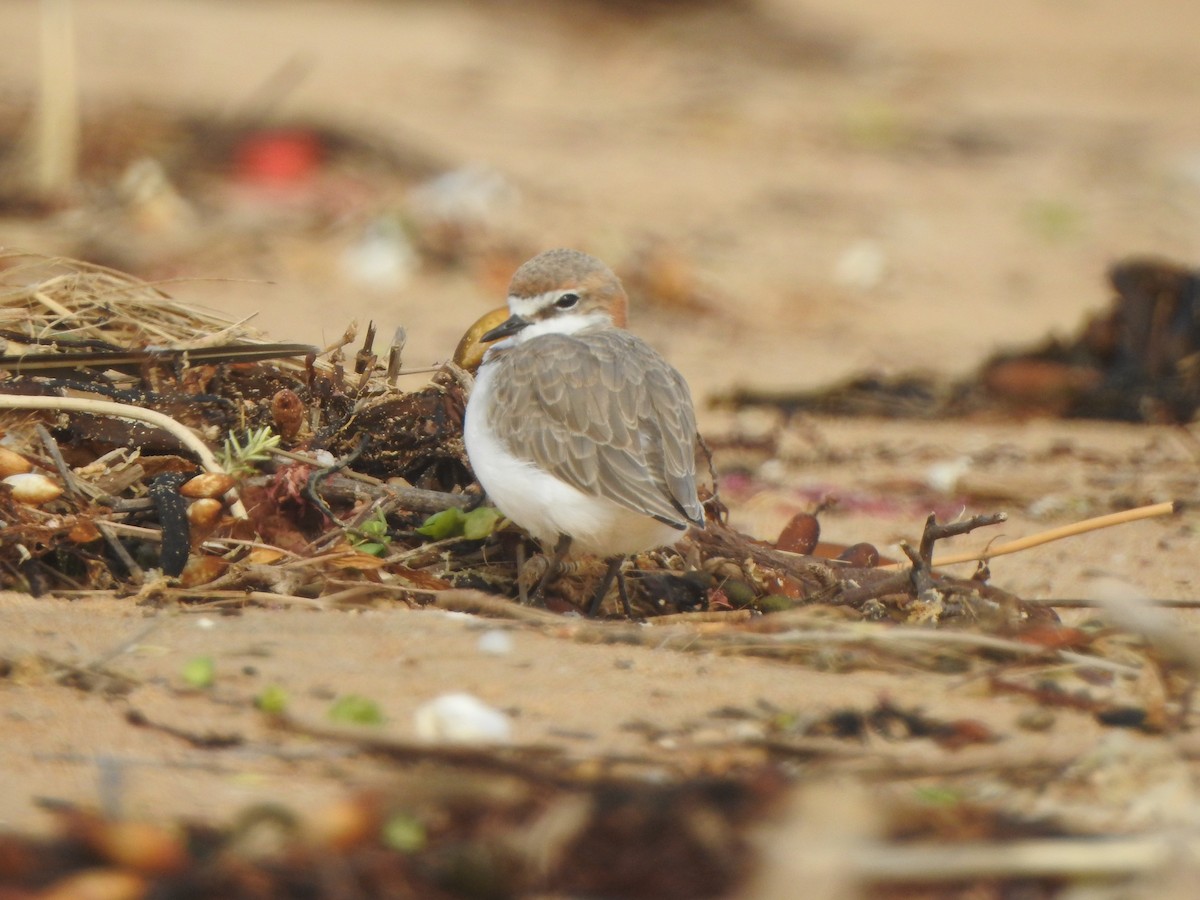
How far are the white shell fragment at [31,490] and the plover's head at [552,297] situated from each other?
1.51m

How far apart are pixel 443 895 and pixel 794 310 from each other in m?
8.25

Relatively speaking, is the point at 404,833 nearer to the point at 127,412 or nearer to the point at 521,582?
the point at 521,582

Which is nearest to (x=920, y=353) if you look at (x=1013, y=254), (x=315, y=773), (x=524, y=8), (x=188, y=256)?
(x=1013, y=254)

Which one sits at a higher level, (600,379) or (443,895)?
(600,379)

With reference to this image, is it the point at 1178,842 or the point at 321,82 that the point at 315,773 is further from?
the point at 321,82

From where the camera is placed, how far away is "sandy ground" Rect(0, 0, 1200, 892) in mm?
3498

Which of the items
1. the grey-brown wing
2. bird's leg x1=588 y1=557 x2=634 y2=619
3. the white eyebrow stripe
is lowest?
bird's leg x1=588 y1=557 x2=634 y2=619

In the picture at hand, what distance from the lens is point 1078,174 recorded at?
14.1m

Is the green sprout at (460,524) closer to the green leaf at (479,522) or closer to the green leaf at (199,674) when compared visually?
the green leaf at (479,522)

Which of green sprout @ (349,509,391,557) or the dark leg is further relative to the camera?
the dark leg

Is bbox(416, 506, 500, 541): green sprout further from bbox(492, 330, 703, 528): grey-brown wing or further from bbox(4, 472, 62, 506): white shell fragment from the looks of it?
bbox(4, 472, 62, 506): white shell fragment

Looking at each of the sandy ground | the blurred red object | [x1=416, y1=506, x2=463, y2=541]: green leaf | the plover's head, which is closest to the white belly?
[x1=416, y1=506, x2=463, y2=541]: green leaf

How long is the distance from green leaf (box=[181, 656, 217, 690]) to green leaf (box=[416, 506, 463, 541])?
46.3 inches

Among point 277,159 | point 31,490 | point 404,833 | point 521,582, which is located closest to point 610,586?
point 521,582
